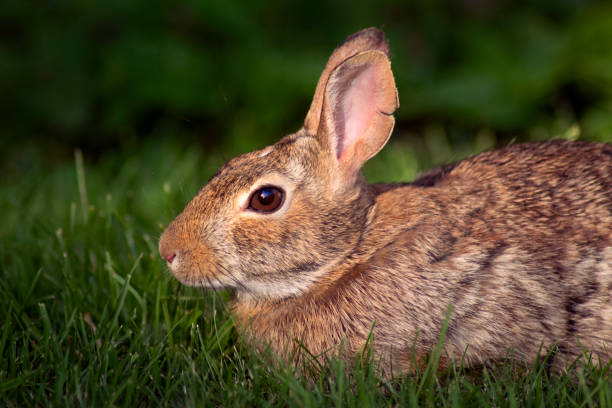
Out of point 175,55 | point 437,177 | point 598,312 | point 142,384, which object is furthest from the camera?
point 175,55

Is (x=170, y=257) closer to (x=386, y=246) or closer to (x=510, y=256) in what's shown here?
(x=386, y=246)

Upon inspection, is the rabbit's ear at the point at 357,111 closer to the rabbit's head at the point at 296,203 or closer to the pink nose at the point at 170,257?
the rabbit's head at the point at 296,203

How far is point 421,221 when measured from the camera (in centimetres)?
272

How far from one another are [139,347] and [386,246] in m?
0.95

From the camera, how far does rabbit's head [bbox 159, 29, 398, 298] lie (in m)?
2.60

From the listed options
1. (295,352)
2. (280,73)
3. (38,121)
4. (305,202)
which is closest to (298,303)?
(295,352)

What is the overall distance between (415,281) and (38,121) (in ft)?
12.2

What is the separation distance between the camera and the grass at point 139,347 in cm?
223

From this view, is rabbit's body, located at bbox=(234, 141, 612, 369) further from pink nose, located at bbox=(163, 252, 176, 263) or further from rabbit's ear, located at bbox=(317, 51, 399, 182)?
pink nose, located at bbox=(163, 252, 176, 263)

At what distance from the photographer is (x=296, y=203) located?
8.79 feet

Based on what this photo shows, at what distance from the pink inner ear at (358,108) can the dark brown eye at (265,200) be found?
1.07 ft

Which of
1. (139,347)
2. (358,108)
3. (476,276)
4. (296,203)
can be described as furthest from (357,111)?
(139,347)

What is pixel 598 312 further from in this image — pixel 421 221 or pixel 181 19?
pixel 181 19

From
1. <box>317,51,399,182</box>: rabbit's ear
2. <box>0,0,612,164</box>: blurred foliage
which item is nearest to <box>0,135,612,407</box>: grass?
<box>317,51,399,182</box>: rabbit's ear
